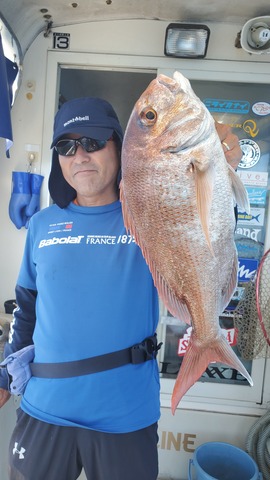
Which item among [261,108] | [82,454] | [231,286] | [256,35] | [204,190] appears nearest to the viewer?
[204,190]

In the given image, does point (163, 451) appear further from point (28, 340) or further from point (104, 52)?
point (104, 52)

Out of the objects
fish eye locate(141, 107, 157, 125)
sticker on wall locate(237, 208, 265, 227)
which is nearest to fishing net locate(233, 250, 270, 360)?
sticker on wall locate(237, 208, 265, 227)

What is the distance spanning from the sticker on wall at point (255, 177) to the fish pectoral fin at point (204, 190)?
2.11 meters

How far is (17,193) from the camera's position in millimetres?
3086

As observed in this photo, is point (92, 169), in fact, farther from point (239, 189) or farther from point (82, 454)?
point (82, 454)

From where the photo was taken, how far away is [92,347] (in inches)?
57.4

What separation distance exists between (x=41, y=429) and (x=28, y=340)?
0.46m

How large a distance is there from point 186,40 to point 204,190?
2.32m

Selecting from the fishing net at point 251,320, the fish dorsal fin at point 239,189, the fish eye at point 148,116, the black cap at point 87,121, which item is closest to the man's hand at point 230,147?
the fish dorsal fin at point 239,189

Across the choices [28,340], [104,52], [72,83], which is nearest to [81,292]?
[28,340]

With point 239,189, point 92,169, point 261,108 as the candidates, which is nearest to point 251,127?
point 261,108

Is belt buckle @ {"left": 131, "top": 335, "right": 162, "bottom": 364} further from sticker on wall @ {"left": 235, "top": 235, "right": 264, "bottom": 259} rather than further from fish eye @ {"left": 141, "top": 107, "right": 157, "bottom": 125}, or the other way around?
sticker on wall @ {"left": 235, "top": 235, "right": 264, "bottom": 259}

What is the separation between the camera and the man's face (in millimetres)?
1473

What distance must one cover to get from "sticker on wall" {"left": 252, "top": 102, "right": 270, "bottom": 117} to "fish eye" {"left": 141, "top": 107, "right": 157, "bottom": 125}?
228cm
